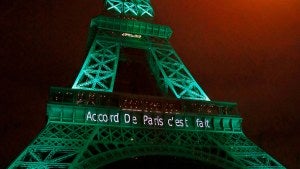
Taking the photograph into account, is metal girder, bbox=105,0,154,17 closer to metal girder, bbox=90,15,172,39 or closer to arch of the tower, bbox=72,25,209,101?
metal girder, bbox=90,15,172,39

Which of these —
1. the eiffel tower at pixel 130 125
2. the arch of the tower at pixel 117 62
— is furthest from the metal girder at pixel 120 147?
the arch of the tower at pixel 117 62

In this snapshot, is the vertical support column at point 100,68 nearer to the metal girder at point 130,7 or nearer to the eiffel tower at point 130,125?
the eiffel tower at point 130,125

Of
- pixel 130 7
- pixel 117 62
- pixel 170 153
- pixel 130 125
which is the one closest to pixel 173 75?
pixel 117 62

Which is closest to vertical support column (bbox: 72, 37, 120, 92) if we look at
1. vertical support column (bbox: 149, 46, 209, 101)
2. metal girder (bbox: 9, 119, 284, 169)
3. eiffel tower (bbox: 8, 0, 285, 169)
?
eiffel tower (bbox: 8, 0, 285, 169)

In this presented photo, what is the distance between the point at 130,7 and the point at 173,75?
8507mm

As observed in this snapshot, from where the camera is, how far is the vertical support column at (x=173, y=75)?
30.4 m

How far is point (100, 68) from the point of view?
30.6 meters

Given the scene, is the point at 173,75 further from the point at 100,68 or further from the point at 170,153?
the point at 170,153

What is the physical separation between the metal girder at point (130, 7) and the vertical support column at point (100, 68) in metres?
4.31

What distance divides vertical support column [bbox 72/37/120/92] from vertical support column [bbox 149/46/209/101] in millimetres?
3431

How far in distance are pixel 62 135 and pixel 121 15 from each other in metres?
16.0

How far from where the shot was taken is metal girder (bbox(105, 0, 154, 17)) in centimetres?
3699

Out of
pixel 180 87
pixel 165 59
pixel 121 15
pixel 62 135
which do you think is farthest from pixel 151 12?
pixel 62 135

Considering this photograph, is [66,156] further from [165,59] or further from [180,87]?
[165,59]
